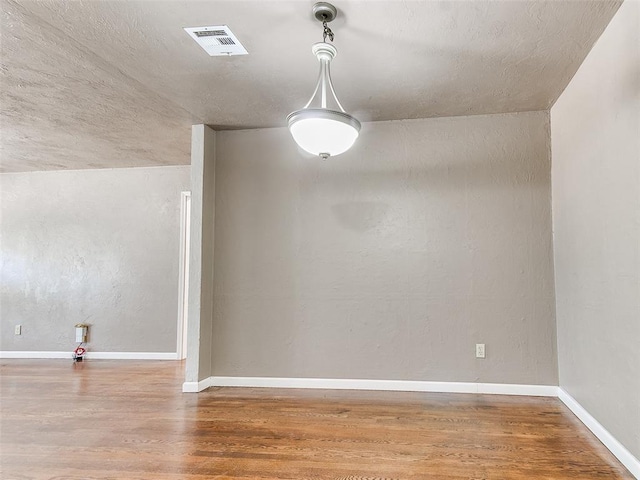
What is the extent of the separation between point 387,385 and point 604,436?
1.62 meters

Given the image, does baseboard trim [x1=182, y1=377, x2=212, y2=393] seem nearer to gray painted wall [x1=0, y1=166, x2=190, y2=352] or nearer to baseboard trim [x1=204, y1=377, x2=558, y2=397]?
baseboard trim [x1=204, y1=377, x2=558, y2=397]

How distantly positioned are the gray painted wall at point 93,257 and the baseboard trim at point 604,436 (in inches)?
171

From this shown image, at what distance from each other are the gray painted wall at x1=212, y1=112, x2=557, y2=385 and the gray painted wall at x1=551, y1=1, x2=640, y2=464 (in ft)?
1.11

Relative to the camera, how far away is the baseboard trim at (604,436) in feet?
6.71

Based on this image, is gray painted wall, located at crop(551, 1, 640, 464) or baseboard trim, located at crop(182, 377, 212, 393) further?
baseboard trim, located at crop(182, 377, 212, 393)

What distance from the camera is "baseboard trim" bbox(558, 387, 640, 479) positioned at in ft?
6.71

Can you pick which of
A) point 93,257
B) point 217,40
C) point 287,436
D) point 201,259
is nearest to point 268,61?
point 217,40

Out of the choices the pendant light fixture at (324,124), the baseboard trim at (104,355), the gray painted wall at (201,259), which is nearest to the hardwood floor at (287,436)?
the gray painted wall at (201,259)

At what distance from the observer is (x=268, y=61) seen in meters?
2.65

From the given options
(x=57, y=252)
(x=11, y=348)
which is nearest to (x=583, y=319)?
(x=57, y=252)

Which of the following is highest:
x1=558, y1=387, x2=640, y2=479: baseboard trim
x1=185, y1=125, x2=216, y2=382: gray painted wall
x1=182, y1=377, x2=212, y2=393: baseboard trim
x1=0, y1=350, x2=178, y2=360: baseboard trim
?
x1=185, y1=125, x2=216, y2=382: gray painted wall

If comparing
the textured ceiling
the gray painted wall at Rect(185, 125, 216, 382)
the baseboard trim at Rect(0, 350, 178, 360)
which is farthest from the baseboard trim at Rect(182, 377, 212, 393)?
the textured ceiling

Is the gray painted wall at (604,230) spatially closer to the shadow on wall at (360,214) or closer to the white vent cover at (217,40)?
the shadow on wall at (360,214)

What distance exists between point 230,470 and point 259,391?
146cm
